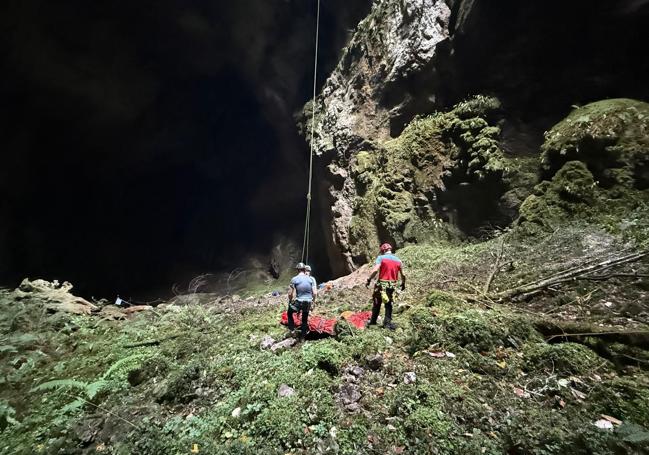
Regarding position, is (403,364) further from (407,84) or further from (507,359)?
(407,84)

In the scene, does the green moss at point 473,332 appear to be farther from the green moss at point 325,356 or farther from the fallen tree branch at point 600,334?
the green moss at point 325,356

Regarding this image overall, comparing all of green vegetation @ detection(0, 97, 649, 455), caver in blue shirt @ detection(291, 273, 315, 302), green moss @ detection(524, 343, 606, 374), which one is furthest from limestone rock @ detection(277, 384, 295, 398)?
green moss @ detection(524, 343, 606, 374)

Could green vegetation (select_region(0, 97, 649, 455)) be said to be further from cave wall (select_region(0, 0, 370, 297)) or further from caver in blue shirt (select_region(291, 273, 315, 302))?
cave wall (select_region(0, 0, 370, 297))

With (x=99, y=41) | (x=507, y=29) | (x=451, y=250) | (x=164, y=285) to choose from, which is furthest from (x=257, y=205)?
(x=507, y=29)

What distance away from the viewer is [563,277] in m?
6.32

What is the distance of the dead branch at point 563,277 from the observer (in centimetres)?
611

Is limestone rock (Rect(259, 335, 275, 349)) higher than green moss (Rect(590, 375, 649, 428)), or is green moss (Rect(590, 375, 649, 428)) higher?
limestone rock (Rect(259, 335, 275, 349))

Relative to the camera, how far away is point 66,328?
6.96 metres

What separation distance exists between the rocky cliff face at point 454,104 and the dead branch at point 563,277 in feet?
13.8

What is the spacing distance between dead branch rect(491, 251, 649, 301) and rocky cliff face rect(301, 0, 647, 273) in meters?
4.22

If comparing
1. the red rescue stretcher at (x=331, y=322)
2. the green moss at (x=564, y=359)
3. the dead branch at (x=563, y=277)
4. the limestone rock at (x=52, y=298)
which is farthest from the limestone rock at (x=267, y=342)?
the limestone rock at (x=52, y=298)

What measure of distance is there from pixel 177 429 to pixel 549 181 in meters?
11.2

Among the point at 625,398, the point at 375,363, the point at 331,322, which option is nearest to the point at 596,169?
the point at 625,398

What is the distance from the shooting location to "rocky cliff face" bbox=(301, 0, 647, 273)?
9844 millimetres
